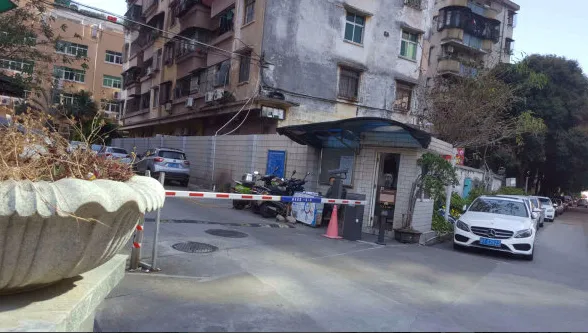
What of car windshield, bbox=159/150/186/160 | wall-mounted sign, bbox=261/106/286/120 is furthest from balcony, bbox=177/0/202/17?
car windshield, bbox=159/150/186/160

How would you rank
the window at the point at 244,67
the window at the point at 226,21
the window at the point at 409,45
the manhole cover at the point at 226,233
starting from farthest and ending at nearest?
the window at the point at 409,45, the window at the point at 226,21, the window at the point at 244,67, the manhole cover at the point at 226,233

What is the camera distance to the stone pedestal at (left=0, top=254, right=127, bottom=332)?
10.1 feet

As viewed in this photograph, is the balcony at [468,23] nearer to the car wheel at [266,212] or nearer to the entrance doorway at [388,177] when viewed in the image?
the entrance doorway at [388,177]

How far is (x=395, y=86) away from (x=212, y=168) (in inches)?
431

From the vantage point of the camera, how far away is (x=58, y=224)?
3184 millimetres

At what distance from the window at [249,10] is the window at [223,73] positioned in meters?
2.24

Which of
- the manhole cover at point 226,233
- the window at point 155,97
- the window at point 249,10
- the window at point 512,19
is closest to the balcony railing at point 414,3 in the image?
the window at point 249,10

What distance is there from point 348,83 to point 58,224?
20.3m

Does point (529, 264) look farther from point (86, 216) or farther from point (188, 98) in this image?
point (188, 98)

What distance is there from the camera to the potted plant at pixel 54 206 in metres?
2.96

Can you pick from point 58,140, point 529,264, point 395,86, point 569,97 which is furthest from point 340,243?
point 569,97

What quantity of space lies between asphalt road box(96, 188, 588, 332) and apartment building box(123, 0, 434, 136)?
10878 mm

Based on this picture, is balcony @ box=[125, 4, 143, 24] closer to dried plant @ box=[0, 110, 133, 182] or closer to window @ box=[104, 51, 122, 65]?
window @ box=[104, 51, 122, 65]

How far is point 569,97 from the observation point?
33062 mm
